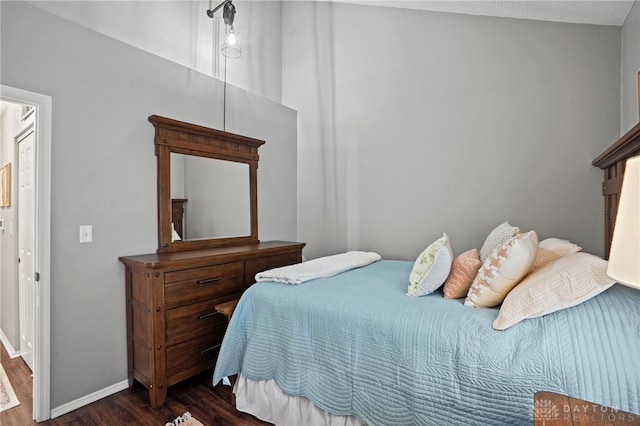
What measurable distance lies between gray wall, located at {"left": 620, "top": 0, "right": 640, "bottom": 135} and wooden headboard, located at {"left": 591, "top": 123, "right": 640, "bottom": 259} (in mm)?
232

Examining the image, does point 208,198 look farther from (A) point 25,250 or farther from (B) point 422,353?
(B) point 422,353

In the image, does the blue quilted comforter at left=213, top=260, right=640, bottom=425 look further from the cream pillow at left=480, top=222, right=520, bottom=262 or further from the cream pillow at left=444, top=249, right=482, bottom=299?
the cream pillow at left=480, top=222, right=520, bottom=262

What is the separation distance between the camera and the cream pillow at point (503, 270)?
145cm

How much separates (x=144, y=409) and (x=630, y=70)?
139 inches

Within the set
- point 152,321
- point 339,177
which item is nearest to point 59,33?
point 152,321

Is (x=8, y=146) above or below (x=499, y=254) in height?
above

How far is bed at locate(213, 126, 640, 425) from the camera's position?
1.11 m

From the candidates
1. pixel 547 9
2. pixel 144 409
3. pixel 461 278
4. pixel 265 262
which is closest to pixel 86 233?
pixel 144 409

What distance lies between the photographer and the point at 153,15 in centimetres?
276

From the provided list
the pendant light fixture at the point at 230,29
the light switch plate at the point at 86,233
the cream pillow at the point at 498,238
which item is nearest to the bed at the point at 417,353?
the cream pillow at the point at 498,238

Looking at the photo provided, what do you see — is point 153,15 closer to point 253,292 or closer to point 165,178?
point 165,178

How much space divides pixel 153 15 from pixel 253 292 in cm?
240

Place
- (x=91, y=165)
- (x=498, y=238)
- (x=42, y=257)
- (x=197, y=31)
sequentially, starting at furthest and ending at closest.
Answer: (x=197, y=31)
(x=91, y=165)
(x=498, y=238)
(x=42, y=257)

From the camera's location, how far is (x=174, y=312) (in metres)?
2.14
